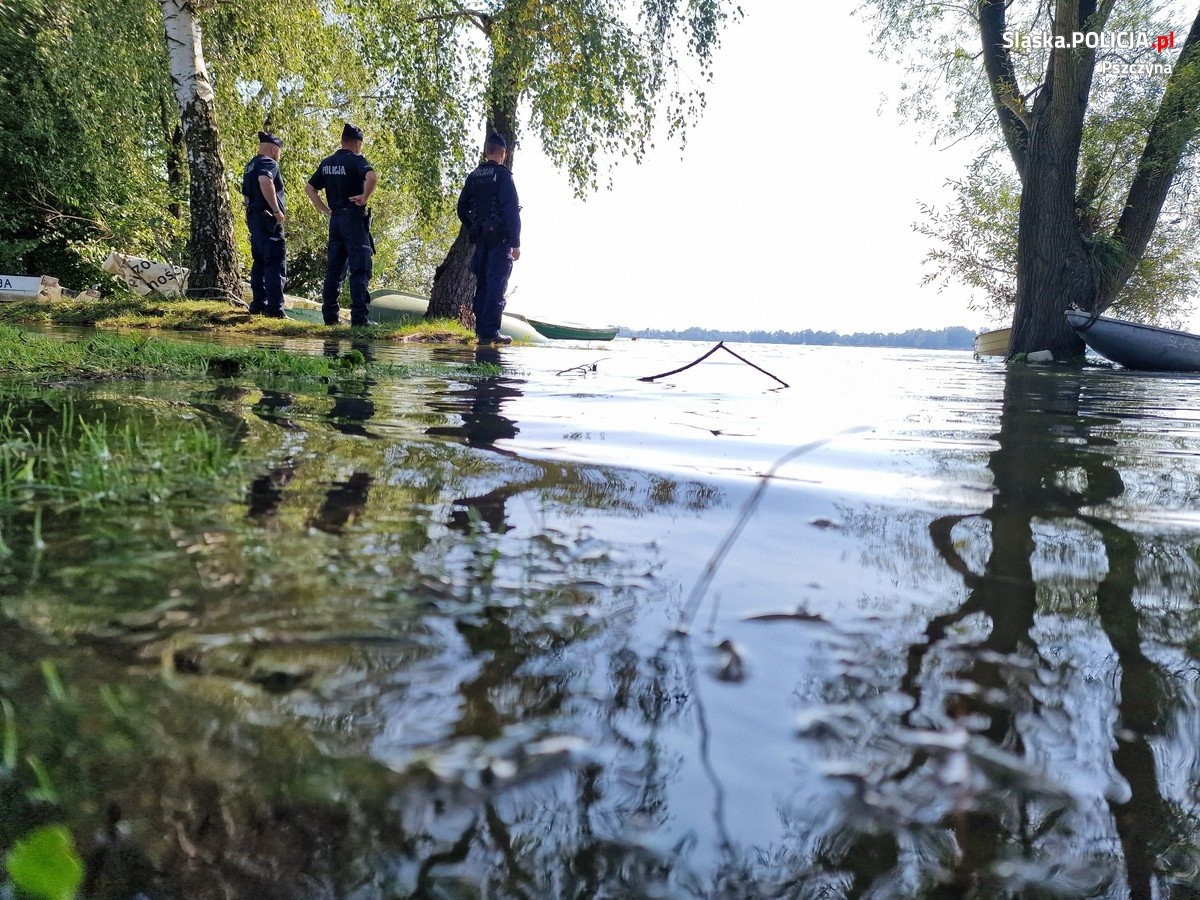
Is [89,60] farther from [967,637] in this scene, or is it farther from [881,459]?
[967,637]

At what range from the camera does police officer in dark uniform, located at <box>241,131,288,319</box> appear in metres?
9.53

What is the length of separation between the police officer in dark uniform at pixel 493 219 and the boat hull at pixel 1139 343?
8.71 meters

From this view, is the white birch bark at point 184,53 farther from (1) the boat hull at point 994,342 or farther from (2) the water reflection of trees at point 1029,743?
(1) the boat hull at point 994,342

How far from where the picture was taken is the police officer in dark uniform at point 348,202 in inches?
357

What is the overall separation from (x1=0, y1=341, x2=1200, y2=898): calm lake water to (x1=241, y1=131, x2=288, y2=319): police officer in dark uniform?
30.3ft

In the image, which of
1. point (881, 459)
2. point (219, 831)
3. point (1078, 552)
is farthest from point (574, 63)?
point (219, 831)

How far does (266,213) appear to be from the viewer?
9.81 metres

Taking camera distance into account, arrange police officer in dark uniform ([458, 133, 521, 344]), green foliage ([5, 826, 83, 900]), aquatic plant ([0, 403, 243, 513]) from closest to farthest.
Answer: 1. green foliage ([5, 826, 83, 900])
2. aquatic plant ([0, 403, 243, 513])
3. police officer in dark uniform ([458, 133, 521, 344])

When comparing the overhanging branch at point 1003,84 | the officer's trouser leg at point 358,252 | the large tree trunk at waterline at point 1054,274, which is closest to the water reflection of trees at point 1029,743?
the officer's trouser leg at point 358,252

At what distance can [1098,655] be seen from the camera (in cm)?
93

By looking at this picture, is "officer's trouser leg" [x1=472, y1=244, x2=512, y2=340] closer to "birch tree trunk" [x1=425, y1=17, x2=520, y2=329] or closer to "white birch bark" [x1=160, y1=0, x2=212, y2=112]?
"birch tree trunk" [x1=425, y1=17, x2=520, y2=329]

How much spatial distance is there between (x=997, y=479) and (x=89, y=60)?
50.4 feet

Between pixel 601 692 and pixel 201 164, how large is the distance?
12268mm

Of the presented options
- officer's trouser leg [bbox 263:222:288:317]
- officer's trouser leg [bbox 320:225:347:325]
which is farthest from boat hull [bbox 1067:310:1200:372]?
officer's trouser leg [bbox 263:222:288:317]
